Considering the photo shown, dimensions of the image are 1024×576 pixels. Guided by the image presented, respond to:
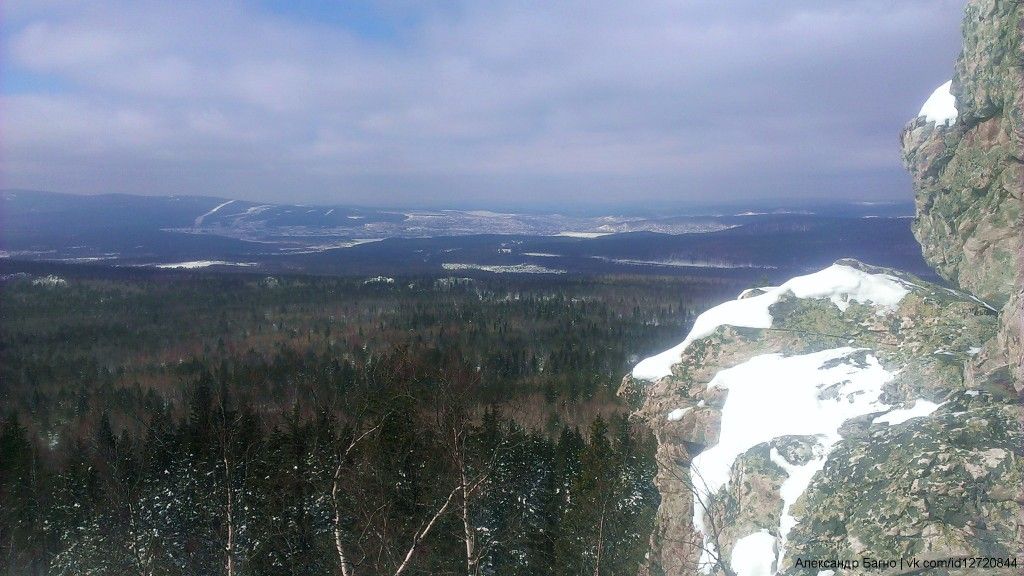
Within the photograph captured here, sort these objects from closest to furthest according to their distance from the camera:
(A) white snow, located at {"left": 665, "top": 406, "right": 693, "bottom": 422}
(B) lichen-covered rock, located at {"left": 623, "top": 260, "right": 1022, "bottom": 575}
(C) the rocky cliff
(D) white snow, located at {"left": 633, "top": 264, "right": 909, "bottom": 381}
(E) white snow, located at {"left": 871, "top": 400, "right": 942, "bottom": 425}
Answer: (C) the rocky cliff
(B) lichen-covered rock, located at {"left": 623, "top": 260, "right": 1022, "bottom": 575}
(E) white snow, located at {"left": 871, "top": 400, "right": 942, "bottom": 425}
(A) white snow, located at {"left": 665, "top": 406, "right": 693, "bottom": 422}
(D) white snow, located at {"left": 633, "top": 264, "right": 909, "bottom": 381}

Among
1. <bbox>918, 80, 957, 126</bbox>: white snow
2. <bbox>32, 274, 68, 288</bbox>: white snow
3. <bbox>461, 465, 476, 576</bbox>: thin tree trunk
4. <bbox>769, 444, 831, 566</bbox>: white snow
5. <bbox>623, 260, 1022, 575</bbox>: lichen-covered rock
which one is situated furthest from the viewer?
<bbox>32, 274, 68, 288</bbox>: white snow

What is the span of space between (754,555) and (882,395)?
3.55m

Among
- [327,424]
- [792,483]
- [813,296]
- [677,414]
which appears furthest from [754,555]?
[327,424]

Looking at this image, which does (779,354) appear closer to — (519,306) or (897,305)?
(897,305)

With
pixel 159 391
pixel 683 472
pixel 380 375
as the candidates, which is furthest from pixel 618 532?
pixel 159 391

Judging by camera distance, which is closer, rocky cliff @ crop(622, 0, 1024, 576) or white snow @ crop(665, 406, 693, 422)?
rocky cliff @ crop(622, 0, 1024, 576)

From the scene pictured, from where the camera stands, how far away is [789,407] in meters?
10.3

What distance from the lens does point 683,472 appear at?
39.2 ft

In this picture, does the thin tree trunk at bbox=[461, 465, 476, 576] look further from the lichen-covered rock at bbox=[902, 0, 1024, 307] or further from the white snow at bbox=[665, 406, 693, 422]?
the lichen-covered rock at bbox=[902, 0, 1024, 307]

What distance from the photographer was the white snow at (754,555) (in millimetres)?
8242

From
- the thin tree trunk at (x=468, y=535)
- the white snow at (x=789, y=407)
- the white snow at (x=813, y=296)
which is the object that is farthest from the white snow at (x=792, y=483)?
the thin tree trunk at (x=468, y=535)

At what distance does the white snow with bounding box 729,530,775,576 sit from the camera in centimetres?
824

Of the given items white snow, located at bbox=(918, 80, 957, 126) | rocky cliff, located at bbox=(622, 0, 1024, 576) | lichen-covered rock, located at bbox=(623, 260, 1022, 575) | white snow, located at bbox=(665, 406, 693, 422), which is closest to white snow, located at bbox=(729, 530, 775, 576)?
rocky cliff, located at bbox=(622, 0, 1024, 576)

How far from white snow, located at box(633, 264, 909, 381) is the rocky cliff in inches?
1.9
